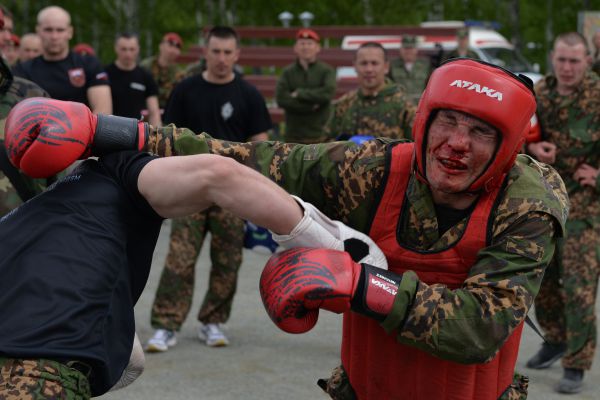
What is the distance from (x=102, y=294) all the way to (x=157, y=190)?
13.4 inches

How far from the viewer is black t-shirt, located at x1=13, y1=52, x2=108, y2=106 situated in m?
7.17

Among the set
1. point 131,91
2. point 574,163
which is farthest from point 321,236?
point 131,91

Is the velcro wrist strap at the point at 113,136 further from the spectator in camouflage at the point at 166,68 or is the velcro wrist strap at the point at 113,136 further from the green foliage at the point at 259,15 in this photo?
the green foliage at the point at 259,15

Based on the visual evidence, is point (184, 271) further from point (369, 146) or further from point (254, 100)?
point (369, 146)

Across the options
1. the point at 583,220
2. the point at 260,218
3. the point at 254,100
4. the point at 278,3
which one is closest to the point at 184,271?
the point at 254,100

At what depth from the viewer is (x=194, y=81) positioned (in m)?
7.19

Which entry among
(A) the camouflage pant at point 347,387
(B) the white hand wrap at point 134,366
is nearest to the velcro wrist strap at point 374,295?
(A) the camouflage pant at point 347,387

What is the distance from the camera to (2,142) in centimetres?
461

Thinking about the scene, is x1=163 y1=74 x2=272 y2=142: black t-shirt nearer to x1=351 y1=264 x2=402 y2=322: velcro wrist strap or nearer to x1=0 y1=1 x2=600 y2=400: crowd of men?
x1=0 y1=1 x2=600 y2=400: crowd of men

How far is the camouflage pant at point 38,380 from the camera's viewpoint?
2.52m

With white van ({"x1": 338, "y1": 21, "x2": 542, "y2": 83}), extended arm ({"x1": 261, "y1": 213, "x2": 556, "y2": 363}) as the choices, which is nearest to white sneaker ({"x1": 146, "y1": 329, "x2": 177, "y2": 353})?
extended arm ({"x1": 261, "y1": 213, "x2": 556, "y2": 363})

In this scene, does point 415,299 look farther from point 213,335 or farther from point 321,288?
point 213,335

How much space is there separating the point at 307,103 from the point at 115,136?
862cm

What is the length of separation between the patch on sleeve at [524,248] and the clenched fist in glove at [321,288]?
1.25ft
